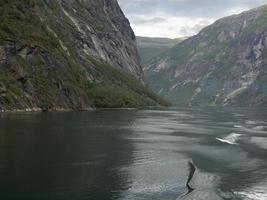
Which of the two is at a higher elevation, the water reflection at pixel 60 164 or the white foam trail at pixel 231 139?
the water reflection at pixel 60 164

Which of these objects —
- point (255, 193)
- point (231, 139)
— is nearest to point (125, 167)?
point (255, 193)

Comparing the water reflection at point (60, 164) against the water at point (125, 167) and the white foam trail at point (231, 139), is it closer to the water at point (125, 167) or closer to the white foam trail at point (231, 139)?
the water at point (125, 167)

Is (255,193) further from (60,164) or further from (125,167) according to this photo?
(60,164)

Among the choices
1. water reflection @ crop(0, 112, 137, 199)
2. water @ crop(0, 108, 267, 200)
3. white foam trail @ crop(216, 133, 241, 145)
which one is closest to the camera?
water reflection @ crop(0, 112, 137, 199)

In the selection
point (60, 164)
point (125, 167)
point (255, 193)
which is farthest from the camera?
point (125, 167)

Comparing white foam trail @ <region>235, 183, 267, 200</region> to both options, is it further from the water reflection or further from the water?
the water reflection

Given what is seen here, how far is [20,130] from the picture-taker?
3962 inches

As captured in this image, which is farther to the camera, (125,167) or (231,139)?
(231,139)

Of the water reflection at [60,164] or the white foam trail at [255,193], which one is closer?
the water reflection at [60,164]

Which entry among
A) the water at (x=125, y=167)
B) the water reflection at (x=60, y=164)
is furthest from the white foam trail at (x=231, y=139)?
the water reflection at (x=60, y=164)

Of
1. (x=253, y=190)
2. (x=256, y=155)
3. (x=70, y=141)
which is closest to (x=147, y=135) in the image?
(x=70, y=141)

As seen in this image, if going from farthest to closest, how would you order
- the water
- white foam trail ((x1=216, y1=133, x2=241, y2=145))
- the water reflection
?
white foam trail ((x1=216, y1=133, x2=241, y2=145))
the water
the water reflection

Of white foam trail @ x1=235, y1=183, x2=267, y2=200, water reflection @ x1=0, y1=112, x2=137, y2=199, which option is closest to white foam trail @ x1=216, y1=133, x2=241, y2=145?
water reflection @ x1=0, y1=112, x2=137, y2=199

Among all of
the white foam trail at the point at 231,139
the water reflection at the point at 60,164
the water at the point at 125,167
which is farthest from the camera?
the white foam trail at the point at 231,139
